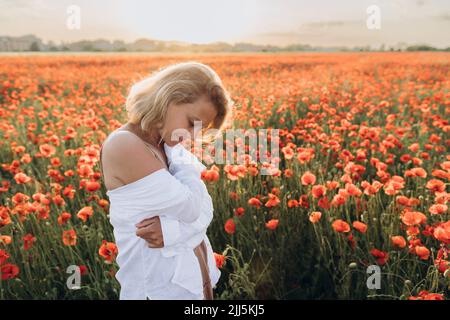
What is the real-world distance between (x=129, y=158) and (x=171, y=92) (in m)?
0.24

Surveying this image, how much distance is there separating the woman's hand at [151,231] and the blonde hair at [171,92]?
0.95ft

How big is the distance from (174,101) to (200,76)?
0.42 ft

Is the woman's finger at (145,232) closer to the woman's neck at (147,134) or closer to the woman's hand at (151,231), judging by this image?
the woman's hand at (151,231)

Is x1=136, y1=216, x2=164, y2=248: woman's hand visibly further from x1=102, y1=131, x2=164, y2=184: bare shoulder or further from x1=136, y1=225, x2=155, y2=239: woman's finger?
x1=102, y1=131, x2=164, y2=184: bare shoulder

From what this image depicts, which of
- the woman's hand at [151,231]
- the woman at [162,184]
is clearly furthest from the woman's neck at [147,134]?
the woman's hand at [151,231]

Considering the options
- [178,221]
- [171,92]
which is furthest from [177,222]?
[171,92]

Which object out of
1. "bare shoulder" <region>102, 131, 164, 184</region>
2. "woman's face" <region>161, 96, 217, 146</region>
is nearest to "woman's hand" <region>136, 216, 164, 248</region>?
"bare shoulder" <region>102, 131, 164, 184</region>

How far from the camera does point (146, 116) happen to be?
1.24 metres

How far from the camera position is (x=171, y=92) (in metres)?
1.23

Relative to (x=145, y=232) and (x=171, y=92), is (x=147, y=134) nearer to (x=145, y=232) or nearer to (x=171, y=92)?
(x=171, y=92)

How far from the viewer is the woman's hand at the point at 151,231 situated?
1193 mm

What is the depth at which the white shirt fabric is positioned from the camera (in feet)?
3.85

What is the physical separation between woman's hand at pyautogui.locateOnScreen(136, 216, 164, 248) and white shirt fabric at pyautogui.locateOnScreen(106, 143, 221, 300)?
0.02 m
